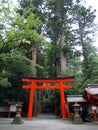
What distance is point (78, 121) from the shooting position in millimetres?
14781

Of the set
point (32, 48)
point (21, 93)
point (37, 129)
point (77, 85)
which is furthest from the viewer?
point (32, 48)

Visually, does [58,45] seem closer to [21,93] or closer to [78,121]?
[21,93]

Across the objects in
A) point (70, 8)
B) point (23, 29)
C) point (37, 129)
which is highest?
point (70, 8)

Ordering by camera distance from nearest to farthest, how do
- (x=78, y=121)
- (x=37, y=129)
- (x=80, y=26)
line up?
1. (x=37, y=129)
2. (x=78, y=121)
3. (x=80, y=26)

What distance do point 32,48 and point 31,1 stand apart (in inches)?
254

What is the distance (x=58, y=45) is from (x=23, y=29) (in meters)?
17.4

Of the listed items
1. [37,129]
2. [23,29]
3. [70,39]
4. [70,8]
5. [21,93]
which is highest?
[70,8]

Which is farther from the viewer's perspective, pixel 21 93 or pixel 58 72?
pixel 58 72

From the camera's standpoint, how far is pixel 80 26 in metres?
29.9

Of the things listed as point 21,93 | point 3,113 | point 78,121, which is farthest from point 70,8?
point 78,121

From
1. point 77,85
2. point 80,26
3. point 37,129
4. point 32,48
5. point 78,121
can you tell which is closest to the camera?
point 37,129

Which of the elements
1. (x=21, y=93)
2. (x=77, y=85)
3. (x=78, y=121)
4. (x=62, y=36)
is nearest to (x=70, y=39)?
(x=62, y=36)

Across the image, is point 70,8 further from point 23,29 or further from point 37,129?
point 37,129

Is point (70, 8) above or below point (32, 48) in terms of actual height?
above
